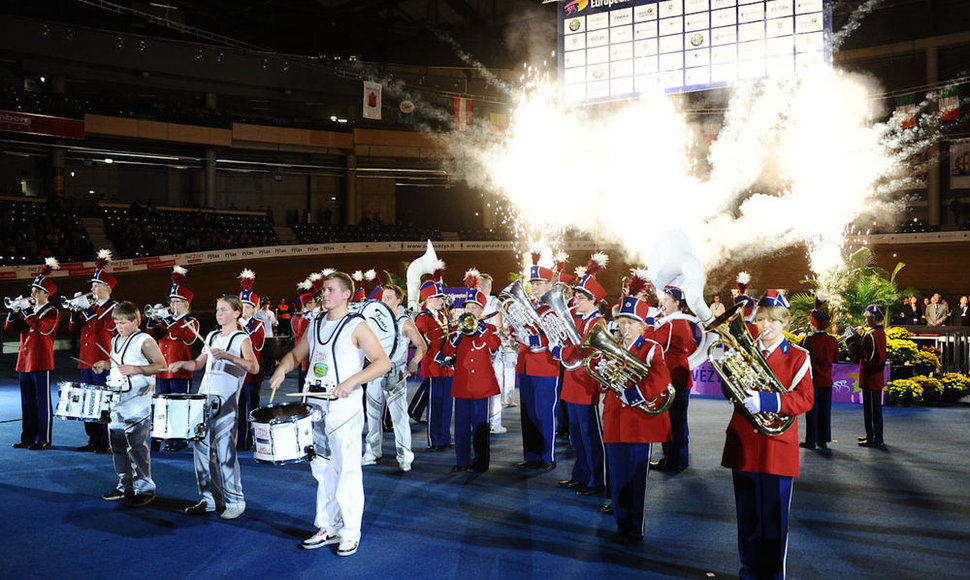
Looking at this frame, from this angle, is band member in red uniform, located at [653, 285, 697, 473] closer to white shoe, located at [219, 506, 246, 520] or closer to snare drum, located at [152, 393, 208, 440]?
white shoe, located at [219, 506, 246, 520]

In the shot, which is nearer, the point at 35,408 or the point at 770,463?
the point at 770,463

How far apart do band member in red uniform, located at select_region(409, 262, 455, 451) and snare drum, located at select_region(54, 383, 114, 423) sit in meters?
3.66

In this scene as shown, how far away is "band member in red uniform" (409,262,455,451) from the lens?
925 centimetres

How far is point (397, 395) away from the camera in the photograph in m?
8.44

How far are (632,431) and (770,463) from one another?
1.11m

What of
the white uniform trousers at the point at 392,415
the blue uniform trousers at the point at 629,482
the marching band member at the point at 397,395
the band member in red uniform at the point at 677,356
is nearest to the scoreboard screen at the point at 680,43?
the band member in red uniform at the point at 677,356

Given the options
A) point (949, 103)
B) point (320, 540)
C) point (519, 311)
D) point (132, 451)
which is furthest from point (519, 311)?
point (949, 103)

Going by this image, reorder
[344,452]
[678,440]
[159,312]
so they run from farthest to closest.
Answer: [159,312]
[678,440]
[344,452]

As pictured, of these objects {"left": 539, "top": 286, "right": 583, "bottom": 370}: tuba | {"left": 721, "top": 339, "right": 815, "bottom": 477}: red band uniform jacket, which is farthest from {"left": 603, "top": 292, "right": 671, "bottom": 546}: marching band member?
{"left": 721, "top": 339, "right": 815, "bottom": 477}: red band uniform jacket

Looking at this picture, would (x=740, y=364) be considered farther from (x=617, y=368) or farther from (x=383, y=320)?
(x=383, y=320)

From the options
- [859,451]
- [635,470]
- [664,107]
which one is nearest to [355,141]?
[664,107]

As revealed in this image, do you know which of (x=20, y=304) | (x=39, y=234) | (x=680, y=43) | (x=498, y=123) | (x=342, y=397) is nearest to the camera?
(x=342, y=397)

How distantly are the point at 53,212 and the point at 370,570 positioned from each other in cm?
2708

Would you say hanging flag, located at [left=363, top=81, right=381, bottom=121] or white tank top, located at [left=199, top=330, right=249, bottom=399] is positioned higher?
hanging flag, located at [left=363, top=81, right=381, bottom=121]
